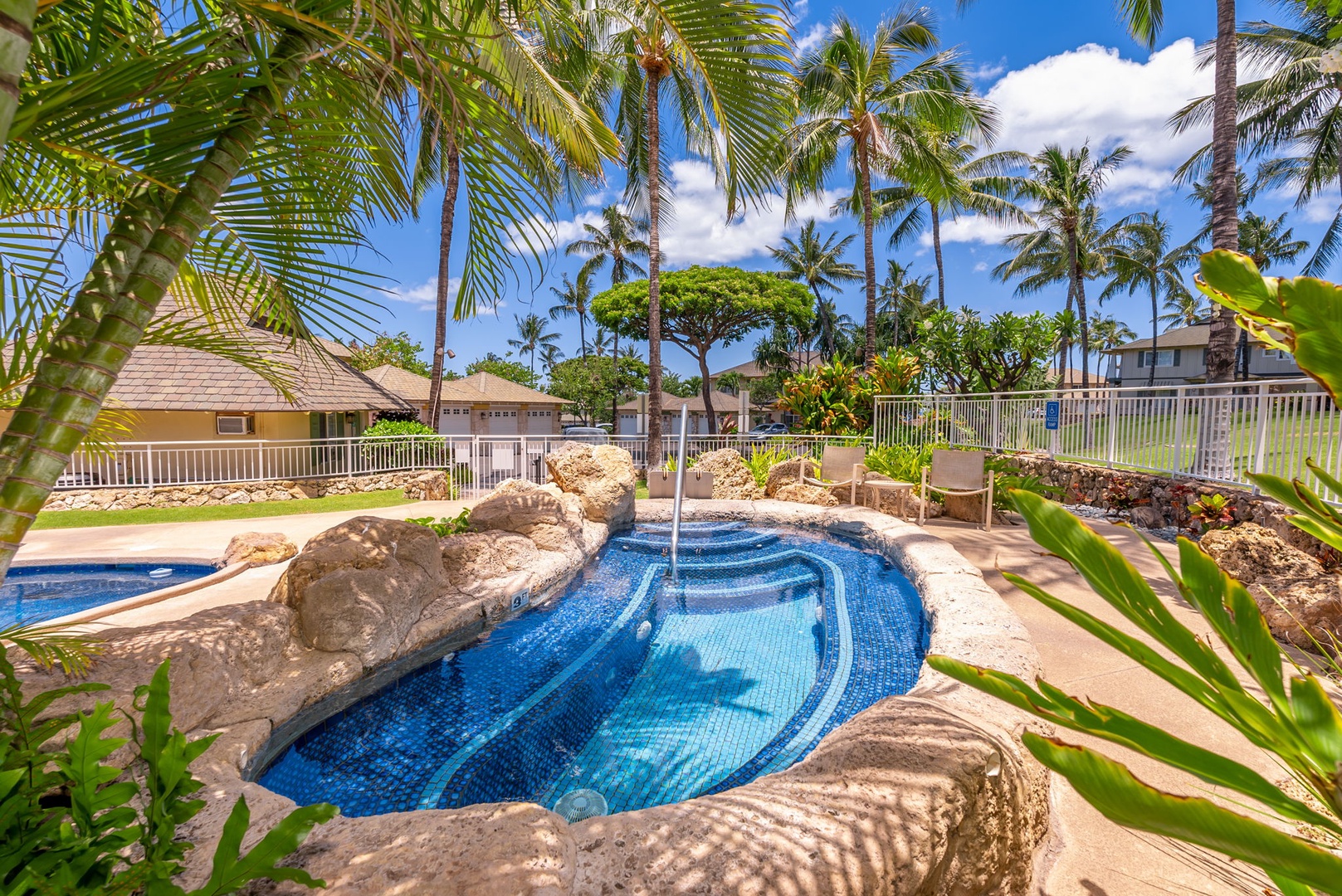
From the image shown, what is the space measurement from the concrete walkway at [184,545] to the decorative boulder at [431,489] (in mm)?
1044

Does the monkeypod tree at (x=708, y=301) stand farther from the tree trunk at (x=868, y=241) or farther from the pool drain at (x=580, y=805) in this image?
the pool drain at (x=580, y=805)

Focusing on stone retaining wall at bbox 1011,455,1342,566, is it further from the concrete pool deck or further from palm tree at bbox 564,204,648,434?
palm tree at bbox 564,204,648,434

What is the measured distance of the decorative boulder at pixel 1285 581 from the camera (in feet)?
11.3

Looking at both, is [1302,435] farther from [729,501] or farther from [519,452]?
[519,452]

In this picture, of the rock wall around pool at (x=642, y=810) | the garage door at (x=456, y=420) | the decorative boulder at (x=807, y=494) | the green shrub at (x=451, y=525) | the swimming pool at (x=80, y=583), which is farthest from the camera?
the garage door at (x=456, y=420)

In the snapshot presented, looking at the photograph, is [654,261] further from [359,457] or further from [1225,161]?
[1225,161]

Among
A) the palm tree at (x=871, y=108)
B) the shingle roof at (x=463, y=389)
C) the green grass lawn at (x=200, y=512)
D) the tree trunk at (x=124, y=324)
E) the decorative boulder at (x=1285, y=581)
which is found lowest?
the green grass lawn at (x=200, y=512)

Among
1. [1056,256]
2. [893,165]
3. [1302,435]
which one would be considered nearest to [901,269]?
[1056,256]

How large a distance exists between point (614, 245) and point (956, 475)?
3242 centimetres

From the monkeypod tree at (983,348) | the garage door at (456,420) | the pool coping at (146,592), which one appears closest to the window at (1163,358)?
the monkeypod tree at (983,348)

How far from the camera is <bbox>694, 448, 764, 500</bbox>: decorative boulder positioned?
37.1 feet

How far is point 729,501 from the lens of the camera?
10000 millimetres

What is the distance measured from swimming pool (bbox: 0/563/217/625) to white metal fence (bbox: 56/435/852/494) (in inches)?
216

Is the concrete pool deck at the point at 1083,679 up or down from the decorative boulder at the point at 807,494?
down
